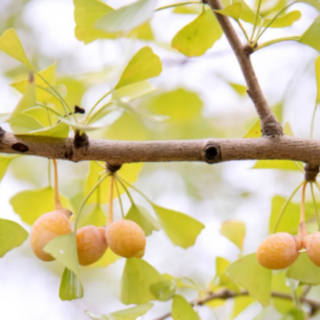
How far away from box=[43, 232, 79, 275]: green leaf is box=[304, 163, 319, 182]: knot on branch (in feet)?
1.16

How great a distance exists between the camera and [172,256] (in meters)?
2.45

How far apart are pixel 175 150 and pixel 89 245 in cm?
17

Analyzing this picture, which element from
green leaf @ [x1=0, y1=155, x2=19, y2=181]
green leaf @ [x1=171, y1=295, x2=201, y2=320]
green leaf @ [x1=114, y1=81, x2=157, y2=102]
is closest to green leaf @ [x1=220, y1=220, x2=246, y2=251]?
green leaf @ [x1=171, y1=295, x2=201, y2=320]

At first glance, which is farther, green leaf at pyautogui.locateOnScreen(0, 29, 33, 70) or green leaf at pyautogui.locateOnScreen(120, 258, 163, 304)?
green leaf at pyautogui.locateOnScreen(120, 258, 163, 304)

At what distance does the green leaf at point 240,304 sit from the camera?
40.9 inches

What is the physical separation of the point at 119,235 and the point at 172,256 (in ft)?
6.21

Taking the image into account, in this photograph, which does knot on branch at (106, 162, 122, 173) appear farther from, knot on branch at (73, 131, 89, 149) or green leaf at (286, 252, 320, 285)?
green leaf at (286, 252, 320, 285)

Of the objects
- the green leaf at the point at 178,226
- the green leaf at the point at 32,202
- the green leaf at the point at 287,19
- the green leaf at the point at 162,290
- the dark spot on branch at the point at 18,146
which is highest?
the green leaf at the point at 287,19

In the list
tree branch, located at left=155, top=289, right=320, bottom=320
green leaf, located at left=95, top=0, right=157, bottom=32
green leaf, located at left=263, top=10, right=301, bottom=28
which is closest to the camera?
green leaf, located at left=95, top=0, right=157, bottom=32

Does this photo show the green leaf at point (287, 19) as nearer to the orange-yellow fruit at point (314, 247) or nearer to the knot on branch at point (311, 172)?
the knot on branch at point (311, 172)

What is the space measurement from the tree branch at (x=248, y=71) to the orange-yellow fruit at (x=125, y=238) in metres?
0.24

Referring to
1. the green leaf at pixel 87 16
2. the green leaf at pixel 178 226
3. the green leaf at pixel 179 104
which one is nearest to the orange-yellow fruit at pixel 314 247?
the green leaf at pixel 178 226

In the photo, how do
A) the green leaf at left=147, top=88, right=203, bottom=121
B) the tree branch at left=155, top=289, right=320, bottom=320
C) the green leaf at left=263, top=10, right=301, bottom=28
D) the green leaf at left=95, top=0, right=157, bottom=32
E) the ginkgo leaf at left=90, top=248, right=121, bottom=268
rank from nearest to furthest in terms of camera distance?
the green leaf at left=95, top=0, right=157, bottom=32 → the green leaf at left=263, top=10, right=301, bottom=28 → the ginkgo leaf at left=90, top=248, right=121, bottom=268 → the tree branch at left=155, top=289, right=320, bottom=320 → the green leaf at left=147, top=88, right=203, bottom=121

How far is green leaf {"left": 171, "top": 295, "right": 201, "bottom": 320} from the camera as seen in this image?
2.22 ft
